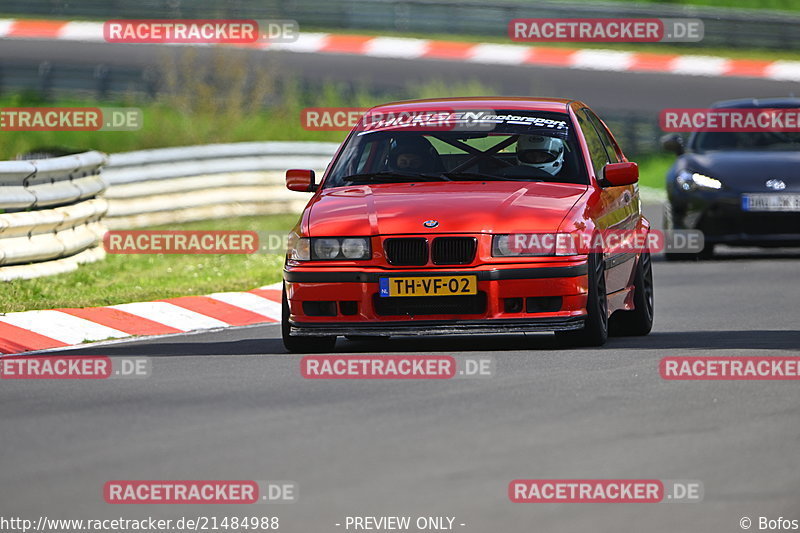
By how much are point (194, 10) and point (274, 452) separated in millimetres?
28067

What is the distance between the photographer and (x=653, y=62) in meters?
34.6

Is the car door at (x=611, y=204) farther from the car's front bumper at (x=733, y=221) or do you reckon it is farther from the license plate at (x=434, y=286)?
the car's front bumper at (x=733, y=221)

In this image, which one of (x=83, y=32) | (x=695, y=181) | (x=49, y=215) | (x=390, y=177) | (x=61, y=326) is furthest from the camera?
(x=83, y=32)

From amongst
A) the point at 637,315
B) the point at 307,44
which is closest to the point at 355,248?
the point at 637,315

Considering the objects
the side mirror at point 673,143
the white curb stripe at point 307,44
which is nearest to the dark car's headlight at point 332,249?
the side mirror at point 673,143

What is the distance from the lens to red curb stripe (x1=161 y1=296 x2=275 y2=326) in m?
13.3

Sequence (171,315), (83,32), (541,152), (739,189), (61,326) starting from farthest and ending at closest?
(83,32), (739,189), (171,315), (61,326), (541,152)

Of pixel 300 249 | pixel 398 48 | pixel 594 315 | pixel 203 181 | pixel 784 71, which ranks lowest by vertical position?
pixel 784 71

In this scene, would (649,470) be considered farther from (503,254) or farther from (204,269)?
(204,269)

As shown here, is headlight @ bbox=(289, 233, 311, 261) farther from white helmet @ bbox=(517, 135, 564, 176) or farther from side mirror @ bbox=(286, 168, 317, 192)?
white helmet @ bbox=(517, 135, 564, 176)

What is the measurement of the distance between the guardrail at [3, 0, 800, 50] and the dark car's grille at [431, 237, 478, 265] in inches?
901

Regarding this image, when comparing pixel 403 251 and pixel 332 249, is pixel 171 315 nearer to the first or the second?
pixel 332 249

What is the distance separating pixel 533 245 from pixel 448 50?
989 inches

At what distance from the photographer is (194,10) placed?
113 ft
